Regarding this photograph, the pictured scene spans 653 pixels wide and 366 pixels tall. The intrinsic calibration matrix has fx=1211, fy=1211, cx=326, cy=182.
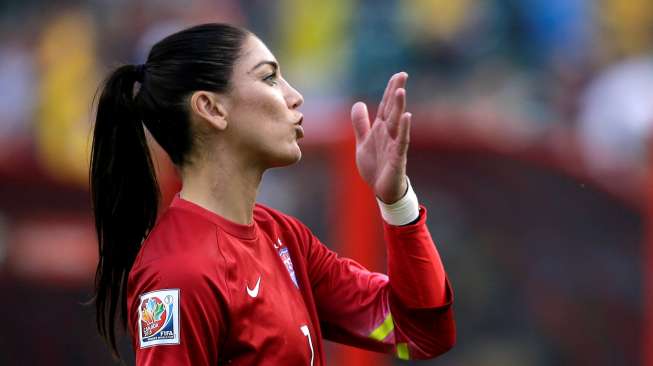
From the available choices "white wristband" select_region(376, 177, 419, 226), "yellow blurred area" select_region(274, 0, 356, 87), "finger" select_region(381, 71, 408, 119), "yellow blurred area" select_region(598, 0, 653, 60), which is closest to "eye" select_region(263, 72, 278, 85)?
"finger" select_region(381, 71, 408, 119)

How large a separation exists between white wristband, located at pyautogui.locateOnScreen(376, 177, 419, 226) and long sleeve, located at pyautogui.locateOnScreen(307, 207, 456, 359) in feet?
0.05

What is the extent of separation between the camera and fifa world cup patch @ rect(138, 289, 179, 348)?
2455 millimetres

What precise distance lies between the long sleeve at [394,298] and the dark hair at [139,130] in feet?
1.42

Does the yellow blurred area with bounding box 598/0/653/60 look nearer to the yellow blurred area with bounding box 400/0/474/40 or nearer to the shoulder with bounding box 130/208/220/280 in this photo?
the yellow blurred area with bounding box 400/0/474/40

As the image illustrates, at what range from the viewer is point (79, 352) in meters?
5.57

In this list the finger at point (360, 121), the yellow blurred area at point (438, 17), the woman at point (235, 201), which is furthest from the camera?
the yellow blurred area at point (438, 17)

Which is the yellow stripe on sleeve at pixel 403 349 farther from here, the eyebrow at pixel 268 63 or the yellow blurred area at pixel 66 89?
the yellow blurred area at pixel 66 89

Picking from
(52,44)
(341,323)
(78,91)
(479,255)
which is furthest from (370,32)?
(341,323)

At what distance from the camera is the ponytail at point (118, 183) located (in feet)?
9.05

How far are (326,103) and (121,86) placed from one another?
5593mm

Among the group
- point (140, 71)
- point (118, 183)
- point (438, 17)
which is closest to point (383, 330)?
point (118, 183)

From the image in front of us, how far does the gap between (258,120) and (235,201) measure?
7.4 inches

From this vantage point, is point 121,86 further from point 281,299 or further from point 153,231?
point 281,299

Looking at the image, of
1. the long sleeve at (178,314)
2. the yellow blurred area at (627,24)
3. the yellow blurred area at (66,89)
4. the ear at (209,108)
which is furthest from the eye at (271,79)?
the yellow blurred area at (627,24)
